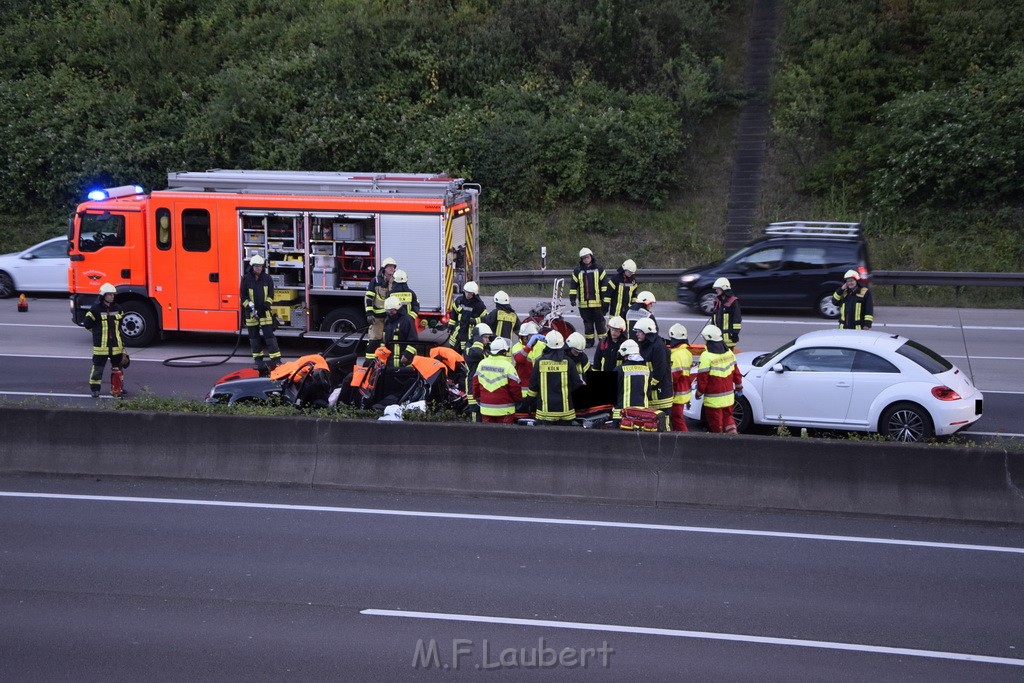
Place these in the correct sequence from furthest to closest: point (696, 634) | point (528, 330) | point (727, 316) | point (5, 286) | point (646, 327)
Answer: point (5, 286) → point (727, 316) → point (528, 330) → point (646, 327) → point (696, 634)

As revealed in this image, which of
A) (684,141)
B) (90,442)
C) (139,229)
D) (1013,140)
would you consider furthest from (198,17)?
(90,442)

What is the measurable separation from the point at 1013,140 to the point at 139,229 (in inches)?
761

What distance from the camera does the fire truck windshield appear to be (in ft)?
59.2

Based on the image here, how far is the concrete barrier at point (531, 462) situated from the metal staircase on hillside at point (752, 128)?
53.9 feet

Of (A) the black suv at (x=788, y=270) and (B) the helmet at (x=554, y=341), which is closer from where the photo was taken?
(B) the helmet at (x=554, y=341)

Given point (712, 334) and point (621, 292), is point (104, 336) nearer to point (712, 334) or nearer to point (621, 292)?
point (621, 292)

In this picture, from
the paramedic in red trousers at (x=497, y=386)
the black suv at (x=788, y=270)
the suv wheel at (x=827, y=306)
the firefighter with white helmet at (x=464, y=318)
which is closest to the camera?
the paramedic in red trousers at (x=497, y=386)

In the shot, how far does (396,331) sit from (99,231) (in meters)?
7.53

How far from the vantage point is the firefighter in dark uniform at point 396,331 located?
43.0 feet

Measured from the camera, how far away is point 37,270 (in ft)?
76.5

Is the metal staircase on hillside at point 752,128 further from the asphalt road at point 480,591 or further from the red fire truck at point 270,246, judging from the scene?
the asphalt road at point 480,591

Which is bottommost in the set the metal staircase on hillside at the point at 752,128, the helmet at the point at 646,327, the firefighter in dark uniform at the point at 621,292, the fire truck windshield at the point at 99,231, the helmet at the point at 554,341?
the helmet at the point at 554,341

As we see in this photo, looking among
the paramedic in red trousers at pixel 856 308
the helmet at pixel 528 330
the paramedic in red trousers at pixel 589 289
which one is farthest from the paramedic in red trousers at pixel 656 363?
the paramedic in red trousers at pixel 589 289

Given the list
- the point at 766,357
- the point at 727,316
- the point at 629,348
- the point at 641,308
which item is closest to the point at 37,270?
the point at 641,308
